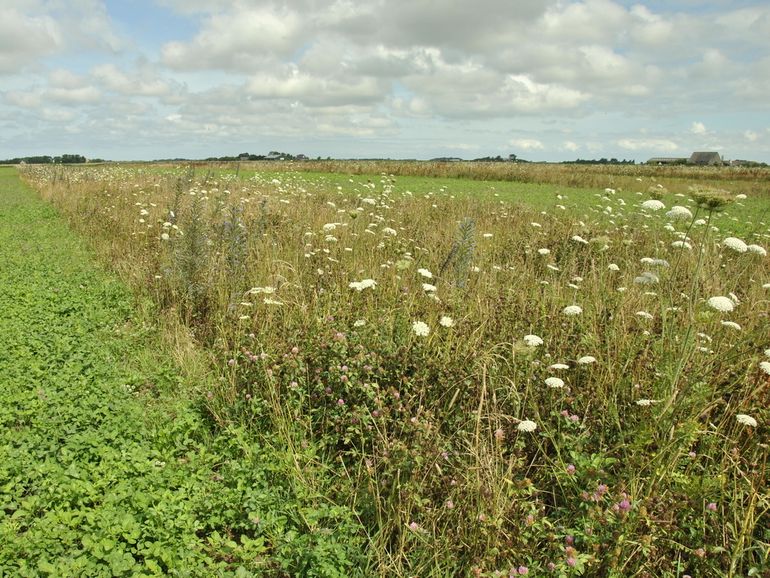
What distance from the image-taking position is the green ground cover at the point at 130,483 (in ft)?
7.76

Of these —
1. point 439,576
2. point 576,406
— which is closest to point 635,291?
point 576,406

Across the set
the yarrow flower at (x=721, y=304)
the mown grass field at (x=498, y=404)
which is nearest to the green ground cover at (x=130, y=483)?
the mown grass field at (x=498, y=404)

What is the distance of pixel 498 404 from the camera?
325 centimetres

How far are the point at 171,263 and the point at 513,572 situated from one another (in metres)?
5.79

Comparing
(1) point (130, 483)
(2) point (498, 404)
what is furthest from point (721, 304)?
(1) point (130, 483)

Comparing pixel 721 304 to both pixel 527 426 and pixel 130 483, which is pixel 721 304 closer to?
pixel 527 426

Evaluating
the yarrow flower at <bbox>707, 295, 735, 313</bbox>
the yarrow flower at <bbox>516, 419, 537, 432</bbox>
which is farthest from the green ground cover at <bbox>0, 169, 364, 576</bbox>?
the yarrow flower at <bbox>707, 295, 735, 313</bbox>

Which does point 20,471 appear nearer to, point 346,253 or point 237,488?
point 237,488

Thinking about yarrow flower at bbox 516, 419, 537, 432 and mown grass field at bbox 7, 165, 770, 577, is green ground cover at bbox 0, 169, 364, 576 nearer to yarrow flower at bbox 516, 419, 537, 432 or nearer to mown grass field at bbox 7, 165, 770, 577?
mown grass field at bbox 7, 165, 770, 577

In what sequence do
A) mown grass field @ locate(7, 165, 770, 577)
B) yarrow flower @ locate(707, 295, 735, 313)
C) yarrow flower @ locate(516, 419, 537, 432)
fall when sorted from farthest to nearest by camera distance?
1. yarrow flower @ locate(707, 295, 735, 313)
2. yarrow flower @ locate(516, 419, 537, 432)
3. mown grass field @ locate(7, 165, 770, 577)

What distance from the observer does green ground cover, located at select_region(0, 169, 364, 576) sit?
2.36 metres

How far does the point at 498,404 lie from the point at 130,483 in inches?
92.9

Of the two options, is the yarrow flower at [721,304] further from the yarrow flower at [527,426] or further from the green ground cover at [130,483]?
the green ground cover at [130,483]

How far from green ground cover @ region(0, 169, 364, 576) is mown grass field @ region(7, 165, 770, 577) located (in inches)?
5.9
